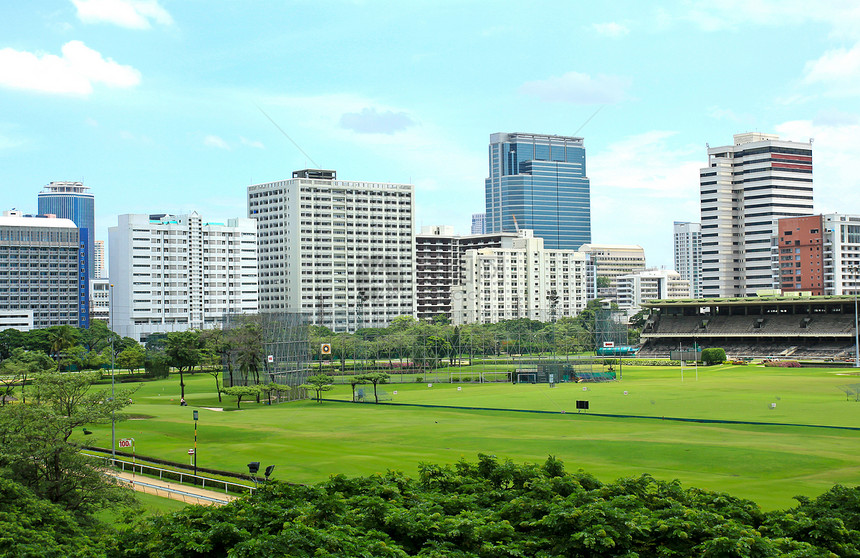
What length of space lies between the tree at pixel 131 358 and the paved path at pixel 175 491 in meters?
92.8

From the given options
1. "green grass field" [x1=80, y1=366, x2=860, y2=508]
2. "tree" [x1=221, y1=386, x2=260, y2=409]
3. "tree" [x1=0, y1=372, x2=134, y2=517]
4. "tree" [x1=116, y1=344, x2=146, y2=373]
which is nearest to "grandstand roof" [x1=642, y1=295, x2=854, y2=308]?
"green grass field" [x1=80, y1=366, x2=860, y2=508]

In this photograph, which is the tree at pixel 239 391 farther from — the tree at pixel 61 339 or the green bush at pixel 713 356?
the green bush at pixel 713 356

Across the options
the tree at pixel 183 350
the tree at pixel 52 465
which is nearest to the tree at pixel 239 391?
the tree at pixel 183 350

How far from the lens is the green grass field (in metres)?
43.6

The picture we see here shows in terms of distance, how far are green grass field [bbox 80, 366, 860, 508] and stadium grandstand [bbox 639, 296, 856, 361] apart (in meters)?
49.1

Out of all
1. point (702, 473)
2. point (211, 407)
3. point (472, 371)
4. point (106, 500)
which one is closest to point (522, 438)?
point (702, 473)

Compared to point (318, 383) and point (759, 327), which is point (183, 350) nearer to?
point (318, 383)

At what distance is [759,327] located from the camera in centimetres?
15362

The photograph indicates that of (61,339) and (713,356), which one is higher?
(61,339)

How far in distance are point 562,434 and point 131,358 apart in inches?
3696

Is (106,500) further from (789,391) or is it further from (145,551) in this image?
(789,391)

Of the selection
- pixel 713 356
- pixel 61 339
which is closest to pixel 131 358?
pixel 61 339

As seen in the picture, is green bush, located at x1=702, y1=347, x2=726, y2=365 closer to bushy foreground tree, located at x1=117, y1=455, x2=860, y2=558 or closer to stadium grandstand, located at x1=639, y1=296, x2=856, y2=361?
stadium grandstand, located at x1=639, y1=296, x2=856, y2=361

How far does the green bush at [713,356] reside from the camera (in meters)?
138
